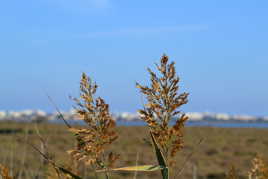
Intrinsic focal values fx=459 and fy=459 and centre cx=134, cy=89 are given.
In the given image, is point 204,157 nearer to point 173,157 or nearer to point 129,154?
point 129,154

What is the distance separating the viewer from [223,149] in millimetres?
31266

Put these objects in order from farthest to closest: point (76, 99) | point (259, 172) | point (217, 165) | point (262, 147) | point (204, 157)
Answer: point (262, 147) < point (204, 157) < point (217, 165) < point (259, 172) < point (76, 99)

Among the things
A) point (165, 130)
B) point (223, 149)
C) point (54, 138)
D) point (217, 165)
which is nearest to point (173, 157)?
point (165, 130)

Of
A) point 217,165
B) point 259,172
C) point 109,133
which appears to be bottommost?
point 217,165

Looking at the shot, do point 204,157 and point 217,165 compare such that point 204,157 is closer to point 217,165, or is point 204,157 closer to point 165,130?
point 217,165

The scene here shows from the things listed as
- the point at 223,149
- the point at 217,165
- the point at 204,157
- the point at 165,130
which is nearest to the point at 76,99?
the point at 165,130

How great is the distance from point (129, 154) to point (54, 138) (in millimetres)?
9968

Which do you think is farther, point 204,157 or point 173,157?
point 204,157

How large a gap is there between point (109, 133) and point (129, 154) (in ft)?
89.1

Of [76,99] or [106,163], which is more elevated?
[76,99]

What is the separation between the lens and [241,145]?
3275cm

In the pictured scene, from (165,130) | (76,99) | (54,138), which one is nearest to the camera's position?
(165,130)

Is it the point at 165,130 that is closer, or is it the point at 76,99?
the point at 165,130

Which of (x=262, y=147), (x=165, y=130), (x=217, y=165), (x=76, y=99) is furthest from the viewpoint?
(x=262, y=147)
